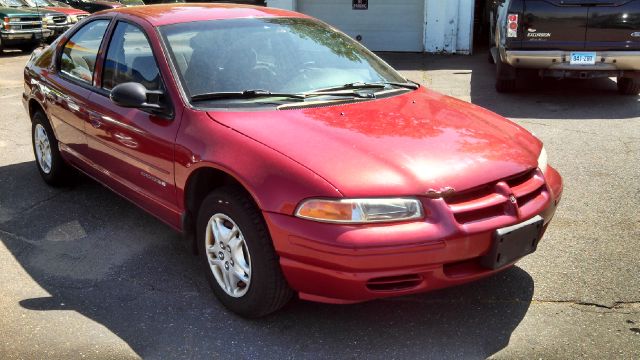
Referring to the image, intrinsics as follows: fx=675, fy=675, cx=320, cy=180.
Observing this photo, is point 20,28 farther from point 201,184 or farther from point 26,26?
point 201,184

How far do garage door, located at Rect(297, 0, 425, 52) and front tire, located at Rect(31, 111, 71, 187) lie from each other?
34.9 ft

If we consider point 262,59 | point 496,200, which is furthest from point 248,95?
point 496,200

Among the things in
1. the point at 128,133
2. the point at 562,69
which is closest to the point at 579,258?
the point at 128,133

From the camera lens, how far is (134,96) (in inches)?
148

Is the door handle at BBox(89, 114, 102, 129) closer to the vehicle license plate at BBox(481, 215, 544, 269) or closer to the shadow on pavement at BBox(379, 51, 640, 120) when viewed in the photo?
the vehicle license plate at BBox(481, 215, 544, 269)

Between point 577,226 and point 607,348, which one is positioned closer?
point 607,348

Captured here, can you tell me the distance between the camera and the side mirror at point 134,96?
378 cm

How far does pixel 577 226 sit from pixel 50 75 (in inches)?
164

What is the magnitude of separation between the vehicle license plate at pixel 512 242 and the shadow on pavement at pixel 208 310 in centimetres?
40

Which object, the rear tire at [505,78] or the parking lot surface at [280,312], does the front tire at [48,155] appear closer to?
the parking lot surface at [280,312]

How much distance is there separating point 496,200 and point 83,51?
11.1ft

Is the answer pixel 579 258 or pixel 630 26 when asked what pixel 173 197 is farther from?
pixel 630 26

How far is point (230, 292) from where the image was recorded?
350cm

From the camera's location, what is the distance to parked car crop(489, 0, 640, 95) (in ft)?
27.7
